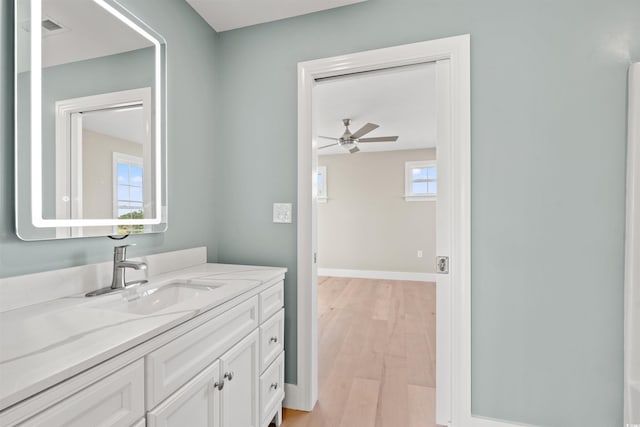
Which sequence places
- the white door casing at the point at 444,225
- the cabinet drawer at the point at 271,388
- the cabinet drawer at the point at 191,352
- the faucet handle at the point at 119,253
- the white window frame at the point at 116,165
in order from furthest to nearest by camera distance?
the white door casing at the point at 444,225, the cabinet drawer at the point at 271,388, the white window frame at the point at 116,165, the faucet handle at the point at 119,253, the cabinet drawer at the point at 191,352

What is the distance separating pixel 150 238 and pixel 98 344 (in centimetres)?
89

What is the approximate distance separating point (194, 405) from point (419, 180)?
5007mm

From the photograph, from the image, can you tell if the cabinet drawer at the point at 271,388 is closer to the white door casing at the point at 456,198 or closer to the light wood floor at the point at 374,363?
the light wood floor at the point at 374,363

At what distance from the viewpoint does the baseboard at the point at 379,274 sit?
5.21m

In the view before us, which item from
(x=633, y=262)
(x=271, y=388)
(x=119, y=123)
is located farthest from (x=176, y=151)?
(x=633, y=262)

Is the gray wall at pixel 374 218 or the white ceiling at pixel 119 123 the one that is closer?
the white ceiling at pixel 119 123

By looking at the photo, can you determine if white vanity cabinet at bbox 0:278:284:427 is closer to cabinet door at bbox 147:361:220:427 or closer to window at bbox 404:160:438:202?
cabinet door at bbox 147:361:220:427

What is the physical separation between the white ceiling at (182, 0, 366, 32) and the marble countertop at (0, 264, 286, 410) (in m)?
1.60

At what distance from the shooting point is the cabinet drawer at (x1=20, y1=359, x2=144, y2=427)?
59cm

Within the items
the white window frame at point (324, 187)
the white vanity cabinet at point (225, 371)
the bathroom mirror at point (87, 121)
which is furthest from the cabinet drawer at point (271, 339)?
the white window frame at point (324, 187)

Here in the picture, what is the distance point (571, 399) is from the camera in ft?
4.64

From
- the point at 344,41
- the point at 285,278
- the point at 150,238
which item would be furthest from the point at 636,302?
the point at 150,238

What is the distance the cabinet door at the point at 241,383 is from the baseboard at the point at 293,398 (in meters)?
0.44

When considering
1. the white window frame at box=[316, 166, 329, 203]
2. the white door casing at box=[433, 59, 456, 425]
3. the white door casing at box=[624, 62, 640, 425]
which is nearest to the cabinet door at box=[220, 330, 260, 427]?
the white door casing at box=[433, 59, 456, 425]
